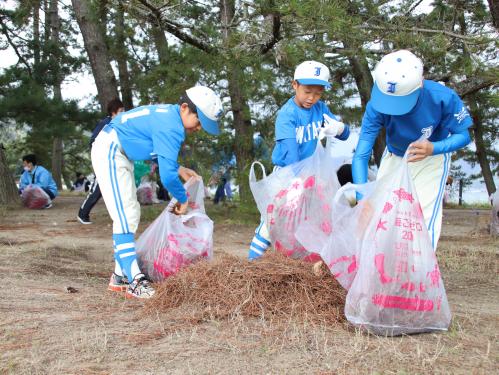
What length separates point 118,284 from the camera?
11.6ft

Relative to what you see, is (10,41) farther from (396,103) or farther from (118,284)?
(396,103)

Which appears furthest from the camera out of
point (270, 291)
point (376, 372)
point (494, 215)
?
point (494, 215)

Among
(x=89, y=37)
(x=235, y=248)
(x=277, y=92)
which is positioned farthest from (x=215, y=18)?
(x=235, y=248)

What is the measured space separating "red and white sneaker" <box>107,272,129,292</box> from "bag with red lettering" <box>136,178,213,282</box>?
0.52 feet

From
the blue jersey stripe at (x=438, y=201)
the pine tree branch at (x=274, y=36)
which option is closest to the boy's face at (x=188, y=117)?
the blue jersey stripe at (x=438, y=201)

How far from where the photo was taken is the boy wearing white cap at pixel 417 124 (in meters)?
2.69

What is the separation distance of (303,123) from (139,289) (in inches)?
57.9

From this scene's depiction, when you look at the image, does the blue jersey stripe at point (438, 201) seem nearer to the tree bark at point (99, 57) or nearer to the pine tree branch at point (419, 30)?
the pine tree branch at point (419, 30)

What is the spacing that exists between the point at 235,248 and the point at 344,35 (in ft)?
8.05

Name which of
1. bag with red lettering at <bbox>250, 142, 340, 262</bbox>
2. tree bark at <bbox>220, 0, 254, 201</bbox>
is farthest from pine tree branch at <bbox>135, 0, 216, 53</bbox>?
bag with red lettering at <bbox>250, 142, 340, 262</bbox>

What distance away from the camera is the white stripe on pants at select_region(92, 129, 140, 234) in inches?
134

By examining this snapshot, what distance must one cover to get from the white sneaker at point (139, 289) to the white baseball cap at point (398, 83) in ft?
5.26

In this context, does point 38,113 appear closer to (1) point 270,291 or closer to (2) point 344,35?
(2) point 344,35

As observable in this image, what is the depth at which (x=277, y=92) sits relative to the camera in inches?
306
